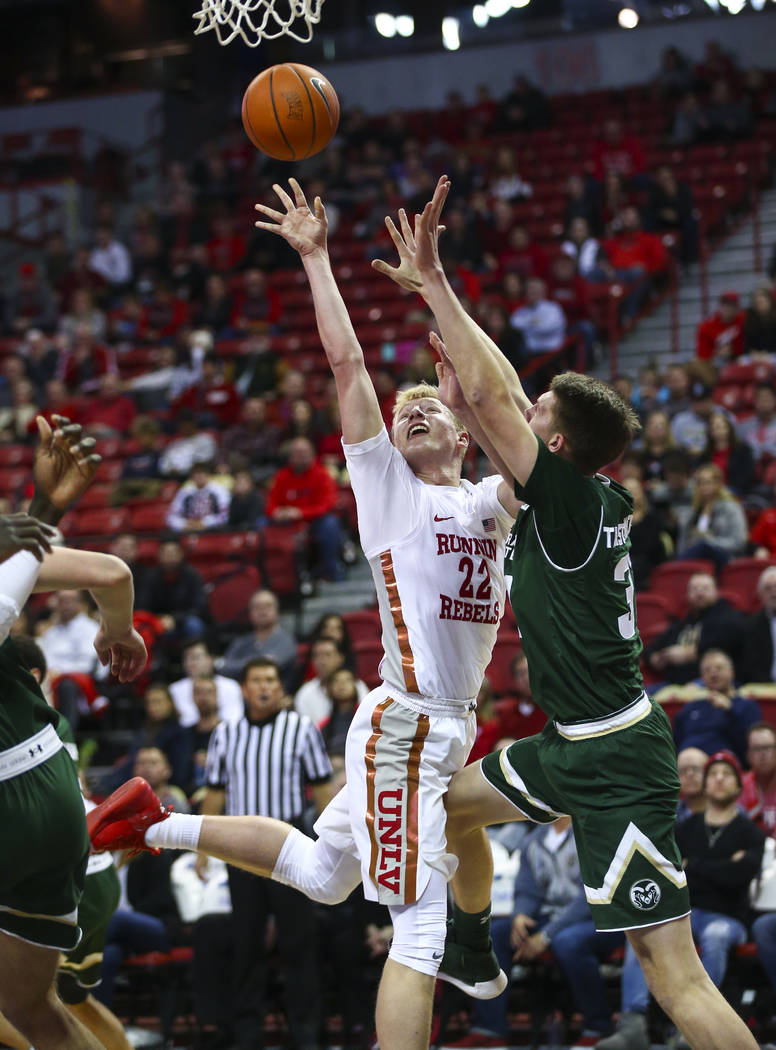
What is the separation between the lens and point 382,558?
5.19 meters

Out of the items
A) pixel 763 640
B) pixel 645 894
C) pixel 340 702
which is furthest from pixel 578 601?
pixel 763 640

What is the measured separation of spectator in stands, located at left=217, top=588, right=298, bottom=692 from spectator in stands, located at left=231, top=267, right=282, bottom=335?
7281 millimetres

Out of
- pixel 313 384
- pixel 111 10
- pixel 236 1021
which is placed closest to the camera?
pixel 236 1021

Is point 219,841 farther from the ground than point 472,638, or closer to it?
closer to it

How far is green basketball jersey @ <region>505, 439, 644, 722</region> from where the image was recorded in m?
4.55

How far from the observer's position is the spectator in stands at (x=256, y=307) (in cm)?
1783

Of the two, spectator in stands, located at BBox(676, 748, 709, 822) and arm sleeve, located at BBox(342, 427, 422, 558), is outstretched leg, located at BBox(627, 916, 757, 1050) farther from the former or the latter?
spectator in stands, located at BBox(676, 748, 709, 822)

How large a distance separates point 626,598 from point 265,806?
4.16 meters

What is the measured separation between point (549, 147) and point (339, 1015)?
14.7m

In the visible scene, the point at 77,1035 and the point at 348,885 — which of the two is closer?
the point at 77,1035

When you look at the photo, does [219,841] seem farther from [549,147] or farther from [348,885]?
[549,147]

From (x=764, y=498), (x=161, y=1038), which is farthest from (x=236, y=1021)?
(x=764, y=498)

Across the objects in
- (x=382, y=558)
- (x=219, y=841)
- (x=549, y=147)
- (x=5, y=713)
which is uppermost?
(x=549, y=147)

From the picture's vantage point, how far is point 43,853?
4680 mm
